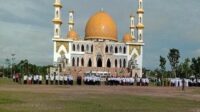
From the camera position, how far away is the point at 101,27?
340 ft

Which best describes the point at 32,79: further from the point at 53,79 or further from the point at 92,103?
the point at 92,103

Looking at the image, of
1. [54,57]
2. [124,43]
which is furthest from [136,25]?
[54,57]

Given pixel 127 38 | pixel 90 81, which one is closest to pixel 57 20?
pixel 127 38

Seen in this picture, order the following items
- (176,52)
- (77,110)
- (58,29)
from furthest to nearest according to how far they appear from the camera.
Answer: (176,52) < (58,29) < (77,110)

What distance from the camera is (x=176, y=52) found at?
105 m

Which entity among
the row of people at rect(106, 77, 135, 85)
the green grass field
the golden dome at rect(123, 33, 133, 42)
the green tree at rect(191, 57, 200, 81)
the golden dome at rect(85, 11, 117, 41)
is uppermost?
the golden dome at rect(85, 11, 117, 41)

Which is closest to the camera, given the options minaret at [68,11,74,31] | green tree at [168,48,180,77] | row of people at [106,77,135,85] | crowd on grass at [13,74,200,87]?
crowd on grass at [13,74,200,87]

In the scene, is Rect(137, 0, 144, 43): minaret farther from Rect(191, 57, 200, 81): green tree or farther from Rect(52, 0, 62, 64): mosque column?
Rect(52, 0, 62, 64): mosque column

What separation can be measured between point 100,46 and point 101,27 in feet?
20.4

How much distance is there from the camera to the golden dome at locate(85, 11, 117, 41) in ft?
341

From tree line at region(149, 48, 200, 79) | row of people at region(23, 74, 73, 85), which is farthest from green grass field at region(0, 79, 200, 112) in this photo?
tree line at region(149, 48, 200, 79)

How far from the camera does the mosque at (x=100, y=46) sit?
324 feet

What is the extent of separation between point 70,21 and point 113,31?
12.7 m

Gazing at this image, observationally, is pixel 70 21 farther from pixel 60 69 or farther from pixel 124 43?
pixel 60 69
